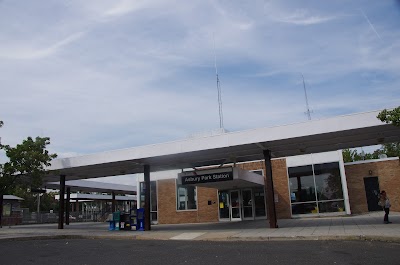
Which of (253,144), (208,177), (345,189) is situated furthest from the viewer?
(345,189)

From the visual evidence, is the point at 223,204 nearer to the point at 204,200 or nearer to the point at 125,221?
the point at 204,200

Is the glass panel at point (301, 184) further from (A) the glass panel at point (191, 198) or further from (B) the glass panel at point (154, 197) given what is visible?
(B) the glass panel at point (154, 197)

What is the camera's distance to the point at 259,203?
28234 mm

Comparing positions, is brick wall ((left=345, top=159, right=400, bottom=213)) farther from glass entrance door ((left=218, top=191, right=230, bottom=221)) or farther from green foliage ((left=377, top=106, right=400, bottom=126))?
green foliage ((left=377, top=106, right=400, bottom=126))

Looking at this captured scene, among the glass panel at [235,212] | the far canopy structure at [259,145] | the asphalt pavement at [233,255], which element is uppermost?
the far canopy structure at [259,145]

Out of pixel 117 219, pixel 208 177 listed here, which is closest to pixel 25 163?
pixel 117 219

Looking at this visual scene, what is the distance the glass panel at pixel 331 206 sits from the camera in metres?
26.2

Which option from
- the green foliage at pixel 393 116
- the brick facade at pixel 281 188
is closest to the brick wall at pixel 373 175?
the brick facade at pixel 281 188

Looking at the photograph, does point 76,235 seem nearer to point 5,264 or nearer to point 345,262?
point 5,264

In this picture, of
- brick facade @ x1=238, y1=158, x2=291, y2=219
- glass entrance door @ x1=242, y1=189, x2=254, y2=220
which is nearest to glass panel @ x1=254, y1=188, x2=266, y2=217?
glass entrance door @ x1=242, y1=189, x2=254, y2=220

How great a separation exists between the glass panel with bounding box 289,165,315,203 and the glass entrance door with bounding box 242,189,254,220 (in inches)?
119

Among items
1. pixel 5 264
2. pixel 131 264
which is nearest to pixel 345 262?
pixel 131 264

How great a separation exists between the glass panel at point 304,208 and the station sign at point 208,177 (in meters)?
10.1

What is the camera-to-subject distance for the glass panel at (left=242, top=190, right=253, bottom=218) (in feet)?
92.9
